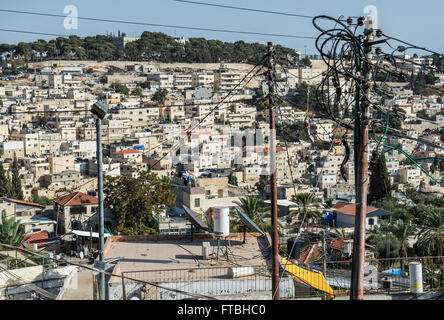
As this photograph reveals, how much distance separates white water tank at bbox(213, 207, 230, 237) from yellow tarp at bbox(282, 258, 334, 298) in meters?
0.92

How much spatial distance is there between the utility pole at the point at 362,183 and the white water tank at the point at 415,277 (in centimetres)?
233

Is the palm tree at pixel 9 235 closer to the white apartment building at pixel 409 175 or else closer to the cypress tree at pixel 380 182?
the cypress tree at pixel 380 182

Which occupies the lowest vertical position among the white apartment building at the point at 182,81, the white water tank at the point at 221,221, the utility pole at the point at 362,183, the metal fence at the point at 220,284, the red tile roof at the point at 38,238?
the red tile roof at the point at 38,238

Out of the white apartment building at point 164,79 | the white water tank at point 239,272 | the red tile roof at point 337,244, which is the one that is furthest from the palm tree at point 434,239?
the white apartment building at point 164,79

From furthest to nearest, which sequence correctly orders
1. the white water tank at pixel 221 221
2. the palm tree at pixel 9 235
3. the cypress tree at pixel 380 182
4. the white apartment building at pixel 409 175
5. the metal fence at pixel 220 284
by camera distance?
1. the white apartment building at pixel 409 175
2. the cypress tree at pixel 380 182
3. the palm tree at pixel 9 235
4. the white water tank at pixel 221 221
5. the metal fence at pixel 220 284

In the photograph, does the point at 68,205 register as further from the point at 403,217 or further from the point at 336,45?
the point at 336,45

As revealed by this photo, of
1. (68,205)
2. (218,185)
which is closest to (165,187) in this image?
(68,205)

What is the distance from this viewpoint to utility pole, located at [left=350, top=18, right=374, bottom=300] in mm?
4082

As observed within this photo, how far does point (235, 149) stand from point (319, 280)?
108 feet

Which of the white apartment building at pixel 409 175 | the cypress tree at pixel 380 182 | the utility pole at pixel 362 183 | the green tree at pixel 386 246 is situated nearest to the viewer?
the utility pole at pixel 362 183

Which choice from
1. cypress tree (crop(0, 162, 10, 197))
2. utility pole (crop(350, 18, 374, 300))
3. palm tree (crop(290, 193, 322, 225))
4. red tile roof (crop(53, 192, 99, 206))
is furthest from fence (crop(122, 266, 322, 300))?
cypress tree (crop(0, 162, 10, 197))

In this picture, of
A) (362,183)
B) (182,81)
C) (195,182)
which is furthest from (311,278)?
(182,81)

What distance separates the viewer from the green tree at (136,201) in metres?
14.9

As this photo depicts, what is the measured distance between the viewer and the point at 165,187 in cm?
1633
